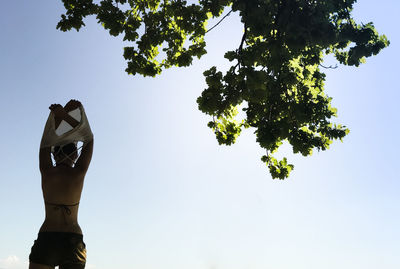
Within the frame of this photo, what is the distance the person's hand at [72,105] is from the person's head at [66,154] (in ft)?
1.93

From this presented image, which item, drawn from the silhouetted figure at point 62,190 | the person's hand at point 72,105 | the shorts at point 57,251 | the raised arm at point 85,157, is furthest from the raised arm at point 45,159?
the shorts at point 57,251

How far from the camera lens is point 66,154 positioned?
13.7 feet

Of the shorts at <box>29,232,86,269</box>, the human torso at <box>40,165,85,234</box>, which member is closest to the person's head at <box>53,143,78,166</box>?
the human torso at <box>40,165,85,234</box>

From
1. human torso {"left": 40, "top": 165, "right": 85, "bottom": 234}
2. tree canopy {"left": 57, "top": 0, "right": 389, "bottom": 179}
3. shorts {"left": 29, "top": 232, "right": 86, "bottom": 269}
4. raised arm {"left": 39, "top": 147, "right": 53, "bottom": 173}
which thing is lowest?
shorts {"left": 29, "top": 232, "right": 86, "bottom": 269}

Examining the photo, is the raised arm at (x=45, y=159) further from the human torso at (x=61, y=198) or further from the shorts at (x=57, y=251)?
the shorts at (x=57, y=251)

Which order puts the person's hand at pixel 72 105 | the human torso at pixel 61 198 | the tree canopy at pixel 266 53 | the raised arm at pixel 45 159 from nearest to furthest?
the human torso at pixel 61 198 → the raised arm at pixel 45 159 → the person's hand at pixel 72 105 → the tree canopy at pixel 266 53

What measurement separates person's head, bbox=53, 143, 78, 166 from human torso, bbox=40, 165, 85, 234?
0.38 ft

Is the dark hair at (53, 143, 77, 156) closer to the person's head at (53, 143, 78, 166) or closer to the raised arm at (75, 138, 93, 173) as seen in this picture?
the person's head at (53, 143, 78, 166)

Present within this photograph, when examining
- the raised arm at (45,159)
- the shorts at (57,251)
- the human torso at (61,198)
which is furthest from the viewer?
the raised arm at (45,159)

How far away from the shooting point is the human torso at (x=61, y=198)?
13.0 ft

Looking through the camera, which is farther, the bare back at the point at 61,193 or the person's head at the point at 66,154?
the person's head at the point at 66,154

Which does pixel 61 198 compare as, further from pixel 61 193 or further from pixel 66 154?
pixel 66 154

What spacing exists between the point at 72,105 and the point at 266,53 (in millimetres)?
7445

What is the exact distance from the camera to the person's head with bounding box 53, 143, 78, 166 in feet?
13.7
